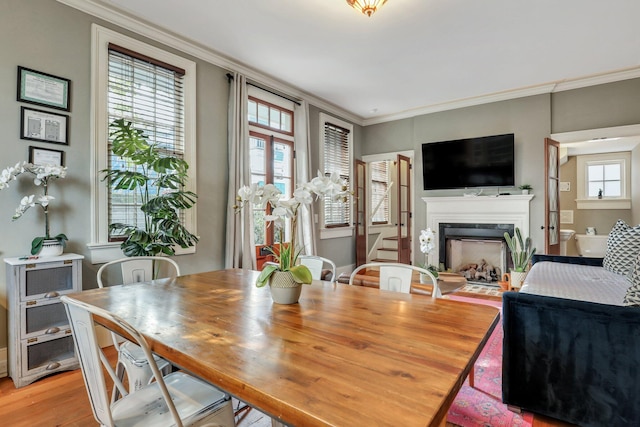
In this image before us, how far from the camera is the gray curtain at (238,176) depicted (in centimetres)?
368

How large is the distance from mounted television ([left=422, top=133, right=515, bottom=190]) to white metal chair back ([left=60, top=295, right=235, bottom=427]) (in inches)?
195

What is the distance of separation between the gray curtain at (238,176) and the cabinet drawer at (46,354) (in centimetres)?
158

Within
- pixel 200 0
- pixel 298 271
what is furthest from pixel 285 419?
pixel 200 0

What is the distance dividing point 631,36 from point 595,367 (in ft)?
11.6

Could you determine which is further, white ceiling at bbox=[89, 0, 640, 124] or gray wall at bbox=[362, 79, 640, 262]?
gray wall at bbox=[362, 79, 640, 262]

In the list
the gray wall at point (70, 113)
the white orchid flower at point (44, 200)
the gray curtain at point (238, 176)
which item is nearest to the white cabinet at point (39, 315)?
the gray wall at point (70, 113)

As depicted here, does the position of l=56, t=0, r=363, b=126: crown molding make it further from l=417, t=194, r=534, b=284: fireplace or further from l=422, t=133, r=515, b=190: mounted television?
l=417, t=194, r=534, b=284: fireplace

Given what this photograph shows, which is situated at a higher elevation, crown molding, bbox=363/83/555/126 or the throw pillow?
crown molding, bbox=363/83/555/126

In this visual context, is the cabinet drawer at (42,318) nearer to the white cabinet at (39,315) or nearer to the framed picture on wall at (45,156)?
the white cabinet at (39,315)

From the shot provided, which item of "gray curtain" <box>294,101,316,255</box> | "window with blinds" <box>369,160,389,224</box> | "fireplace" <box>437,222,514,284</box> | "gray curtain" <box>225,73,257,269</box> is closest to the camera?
"gray curtain" <box>225,73,257,269</box>

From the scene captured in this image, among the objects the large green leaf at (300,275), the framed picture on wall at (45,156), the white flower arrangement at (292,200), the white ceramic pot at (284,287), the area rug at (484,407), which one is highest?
the framed picture on wall at (45,156)

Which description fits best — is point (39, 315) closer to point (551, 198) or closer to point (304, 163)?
point (304, 163)

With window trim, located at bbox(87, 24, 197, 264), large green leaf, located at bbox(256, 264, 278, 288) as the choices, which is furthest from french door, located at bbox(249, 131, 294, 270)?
large green leaf, located at bbox(256, 264, 278, 288)

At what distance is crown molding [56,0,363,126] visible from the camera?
2.73 meters
